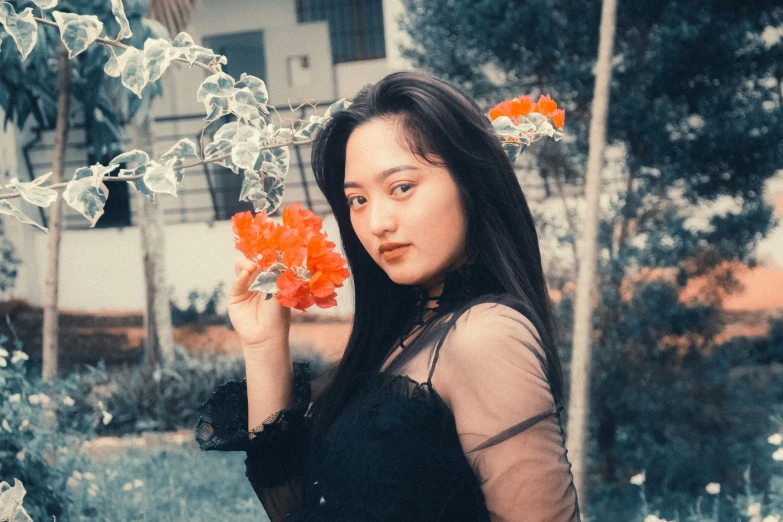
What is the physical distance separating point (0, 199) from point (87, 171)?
0.17 meters

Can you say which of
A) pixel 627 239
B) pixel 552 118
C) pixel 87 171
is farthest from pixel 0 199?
pixel 627 239

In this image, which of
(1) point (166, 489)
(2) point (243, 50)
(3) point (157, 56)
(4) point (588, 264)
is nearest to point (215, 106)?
(3) point (157, 56)

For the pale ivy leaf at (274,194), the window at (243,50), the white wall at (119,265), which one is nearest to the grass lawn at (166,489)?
the white wall at (119,265)

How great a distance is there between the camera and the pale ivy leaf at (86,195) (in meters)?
1.23

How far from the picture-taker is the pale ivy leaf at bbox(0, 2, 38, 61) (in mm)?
1215

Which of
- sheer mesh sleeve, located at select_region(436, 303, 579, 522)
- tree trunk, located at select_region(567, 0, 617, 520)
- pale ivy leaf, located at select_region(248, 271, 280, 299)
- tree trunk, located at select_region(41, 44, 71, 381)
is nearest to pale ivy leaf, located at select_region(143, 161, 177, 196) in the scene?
pale ivy leaf, located at select_region(248, 271, 280, 299)

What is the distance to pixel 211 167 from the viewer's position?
21.3 feet

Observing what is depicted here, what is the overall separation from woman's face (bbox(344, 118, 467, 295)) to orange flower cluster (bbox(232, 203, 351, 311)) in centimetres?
8

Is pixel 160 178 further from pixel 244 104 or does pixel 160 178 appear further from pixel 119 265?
pixel 119 265

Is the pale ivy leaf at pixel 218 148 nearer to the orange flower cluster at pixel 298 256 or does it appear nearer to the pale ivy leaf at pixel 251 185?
the pale ivy leaf at pixel 251 185

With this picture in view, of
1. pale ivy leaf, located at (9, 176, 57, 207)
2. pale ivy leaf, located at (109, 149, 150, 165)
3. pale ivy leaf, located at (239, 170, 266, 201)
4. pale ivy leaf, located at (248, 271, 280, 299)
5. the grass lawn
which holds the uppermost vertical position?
pale ivy leaf, located at (109, 149, 150, 165)

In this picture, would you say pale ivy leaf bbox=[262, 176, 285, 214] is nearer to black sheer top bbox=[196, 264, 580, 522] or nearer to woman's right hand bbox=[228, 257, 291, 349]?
woman's right hand bbox=[228, 257, 291, 349]

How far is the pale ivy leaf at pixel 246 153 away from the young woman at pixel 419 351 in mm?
99

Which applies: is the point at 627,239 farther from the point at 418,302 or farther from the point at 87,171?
the point at 87,171
